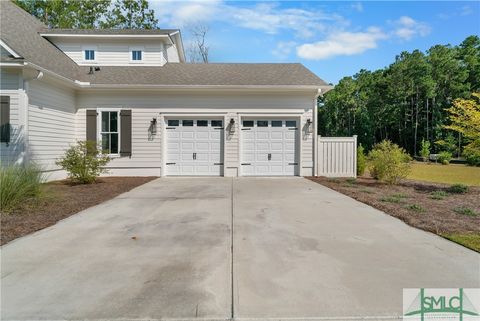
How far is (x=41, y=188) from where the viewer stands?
742cm

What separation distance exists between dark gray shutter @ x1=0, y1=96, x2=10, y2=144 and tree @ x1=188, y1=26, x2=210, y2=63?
2412cm

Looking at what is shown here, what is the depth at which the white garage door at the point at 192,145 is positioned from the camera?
44.7 ft

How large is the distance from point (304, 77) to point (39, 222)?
11.5 meters

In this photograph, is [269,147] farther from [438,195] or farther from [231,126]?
[438,195]

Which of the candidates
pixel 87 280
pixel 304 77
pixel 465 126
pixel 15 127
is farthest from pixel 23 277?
pixel 304 77

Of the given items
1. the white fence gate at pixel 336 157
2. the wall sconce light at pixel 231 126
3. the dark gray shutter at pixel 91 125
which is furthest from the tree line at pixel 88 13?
the white fence gate at pixel 336 157

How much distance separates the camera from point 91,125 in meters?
13.3

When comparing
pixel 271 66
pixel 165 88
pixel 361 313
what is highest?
pixel 271 66

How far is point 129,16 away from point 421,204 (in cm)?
3044

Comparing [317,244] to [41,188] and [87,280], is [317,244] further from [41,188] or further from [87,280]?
[41,188]

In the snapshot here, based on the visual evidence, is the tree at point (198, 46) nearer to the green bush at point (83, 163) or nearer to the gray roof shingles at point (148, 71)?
the gray roof shingles at point (148, 71)

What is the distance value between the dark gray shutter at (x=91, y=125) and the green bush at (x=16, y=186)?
5.98m

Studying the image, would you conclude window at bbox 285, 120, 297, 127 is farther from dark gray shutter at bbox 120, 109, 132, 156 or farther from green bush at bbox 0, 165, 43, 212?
green bush at bbox 0, 165, 43, 212

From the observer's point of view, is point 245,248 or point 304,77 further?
point 304,77
